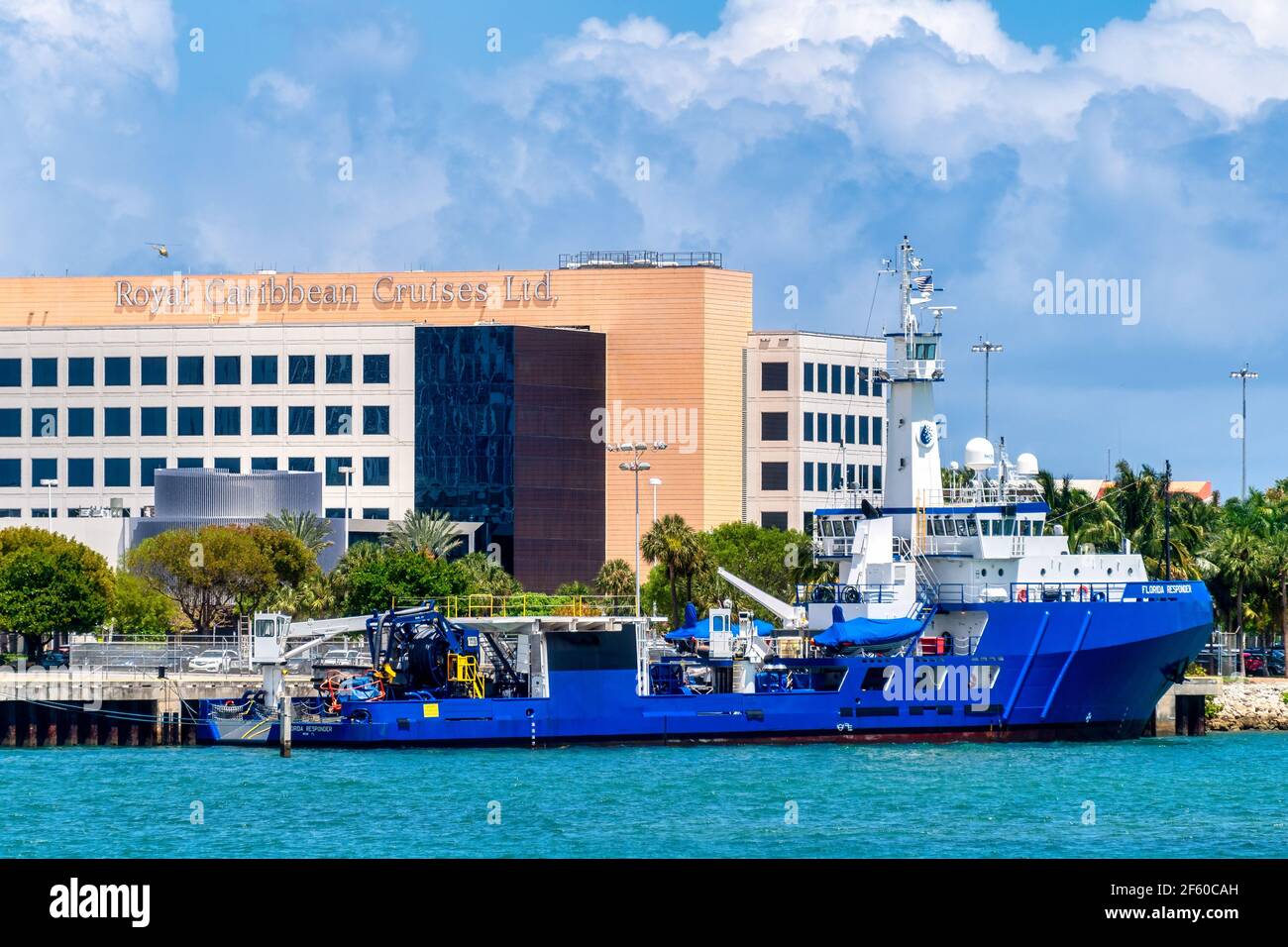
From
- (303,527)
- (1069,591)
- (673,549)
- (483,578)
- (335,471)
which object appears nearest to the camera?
(1069,591)

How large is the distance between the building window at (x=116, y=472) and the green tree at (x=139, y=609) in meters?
31.3

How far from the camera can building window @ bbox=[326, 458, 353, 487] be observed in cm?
11981

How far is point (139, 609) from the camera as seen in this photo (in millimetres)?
87750

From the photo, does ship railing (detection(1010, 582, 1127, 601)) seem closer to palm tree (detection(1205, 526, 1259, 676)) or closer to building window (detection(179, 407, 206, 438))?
palm tree (detection(1205, 526, 1259, 676))

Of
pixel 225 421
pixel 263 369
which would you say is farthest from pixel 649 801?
pixel 225 421

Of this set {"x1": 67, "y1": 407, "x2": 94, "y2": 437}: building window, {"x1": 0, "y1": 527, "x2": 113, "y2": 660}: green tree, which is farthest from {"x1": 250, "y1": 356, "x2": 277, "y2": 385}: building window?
{"x1": 0, "y1": 527, "x2": 113, "y2": 660}: green tree

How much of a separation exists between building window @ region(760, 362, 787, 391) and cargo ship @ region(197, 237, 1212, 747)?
5499 centimetres

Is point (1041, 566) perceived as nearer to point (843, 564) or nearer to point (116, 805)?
point (843, 564)

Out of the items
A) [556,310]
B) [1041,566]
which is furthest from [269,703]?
[556,310]

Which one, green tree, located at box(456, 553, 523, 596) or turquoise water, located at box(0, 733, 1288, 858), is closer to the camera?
turquoise water, located at box(0, 733, 1288, 858)

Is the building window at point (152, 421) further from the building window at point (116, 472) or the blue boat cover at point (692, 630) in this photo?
the blue boat cover at point (692, 630)

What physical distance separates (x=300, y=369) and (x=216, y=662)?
157ft

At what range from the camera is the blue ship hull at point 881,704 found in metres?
61.5

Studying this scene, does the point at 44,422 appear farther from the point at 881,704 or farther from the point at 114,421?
the point at 881,704
